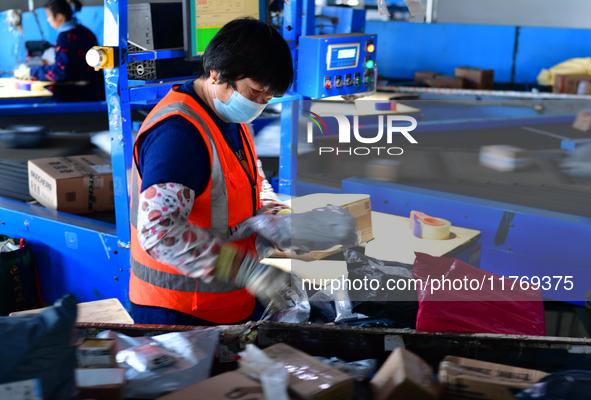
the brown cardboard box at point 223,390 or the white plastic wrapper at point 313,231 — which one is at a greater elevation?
the white plastic wrapper at point 313,231

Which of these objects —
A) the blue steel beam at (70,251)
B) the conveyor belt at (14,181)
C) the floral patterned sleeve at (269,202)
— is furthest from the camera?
the conveyor belt at (14,181)

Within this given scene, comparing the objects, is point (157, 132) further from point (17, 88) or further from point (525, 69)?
point (525, 69)

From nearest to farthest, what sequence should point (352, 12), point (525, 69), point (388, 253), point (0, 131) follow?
point (388, 253), point (352, 12), point (0, 131), point (525, 69)

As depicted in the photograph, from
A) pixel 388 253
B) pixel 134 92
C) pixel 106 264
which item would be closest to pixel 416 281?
pixel 388 253

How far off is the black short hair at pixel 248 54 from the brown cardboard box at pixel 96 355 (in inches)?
30.0

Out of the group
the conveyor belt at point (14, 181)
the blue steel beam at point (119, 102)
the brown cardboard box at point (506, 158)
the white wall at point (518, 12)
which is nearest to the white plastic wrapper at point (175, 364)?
the blue steel beam at point (119, 102)

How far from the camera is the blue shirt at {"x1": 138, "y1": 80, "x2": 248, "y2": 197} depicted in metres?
1.30

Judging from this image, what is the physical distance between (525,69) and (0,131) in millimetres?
7720

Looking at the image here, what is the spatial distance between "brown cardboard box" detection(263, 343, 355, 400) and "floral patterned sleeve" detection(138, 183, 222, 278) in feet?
1.05

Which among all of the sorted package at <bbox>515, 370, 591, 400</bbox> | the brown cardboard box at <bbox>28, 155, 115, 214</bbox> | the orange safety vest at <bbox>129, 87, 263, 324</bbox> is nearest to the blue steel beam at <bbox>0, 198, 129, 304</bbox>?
the brown cardboard box at <bbox>28, 155, 115, 214</bbox>

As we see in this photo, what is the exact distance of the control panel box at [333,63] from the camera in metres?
3.00

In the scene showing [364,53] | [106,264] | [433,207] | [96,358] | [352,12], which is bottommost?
[106,264]

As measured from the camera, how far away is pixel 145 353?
120 centimetres

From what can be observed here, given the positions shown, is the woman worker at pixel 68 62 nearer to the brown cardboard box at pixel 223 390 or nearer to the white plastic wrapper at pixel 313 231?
the white plastic wrapper at pixel 313 231
